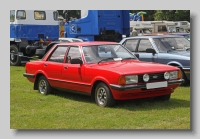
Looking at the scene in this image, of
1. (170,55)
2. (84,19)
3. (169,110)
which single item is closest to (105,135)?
(169,110)

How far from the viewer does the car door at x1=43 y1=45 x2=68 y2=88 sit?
838cm

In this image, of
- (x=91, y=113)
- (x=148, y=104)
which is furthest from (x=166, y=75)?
(x=91, y=113)

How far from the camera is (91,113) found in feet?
22.8

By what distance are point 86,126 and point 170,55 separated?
4675mm

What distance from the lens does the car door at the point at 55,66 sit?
330 inches

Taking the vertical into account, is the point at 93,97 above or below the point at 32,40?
below

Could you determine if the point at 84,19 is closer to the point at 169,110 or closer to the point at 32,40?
the point at 32,40

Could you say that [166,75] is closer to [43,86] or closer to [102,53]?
[102,53]

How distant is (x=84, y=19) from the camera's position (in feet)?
51.7

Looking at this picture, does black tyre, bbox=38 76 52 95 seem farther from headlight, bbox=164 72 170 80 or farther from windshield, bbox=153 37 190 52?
windshield, bbox=153 37 190 52

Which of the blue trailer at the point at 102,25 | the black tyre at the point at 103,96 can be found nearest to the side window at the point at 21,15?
the blue trailer at the point at 102,25

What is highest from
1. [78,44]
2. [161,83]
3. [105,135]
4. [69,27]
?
[69,27]

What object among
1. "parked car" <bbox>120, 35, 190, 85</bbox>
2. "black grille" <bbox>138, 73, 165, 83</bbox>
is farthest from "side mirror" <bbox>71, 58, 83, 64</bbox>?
"parked car" <bbox>120, 35, 190, 85</bbox>

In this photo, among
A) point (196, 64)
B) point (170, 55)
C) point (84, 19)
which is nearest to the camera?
point (196, 64)
